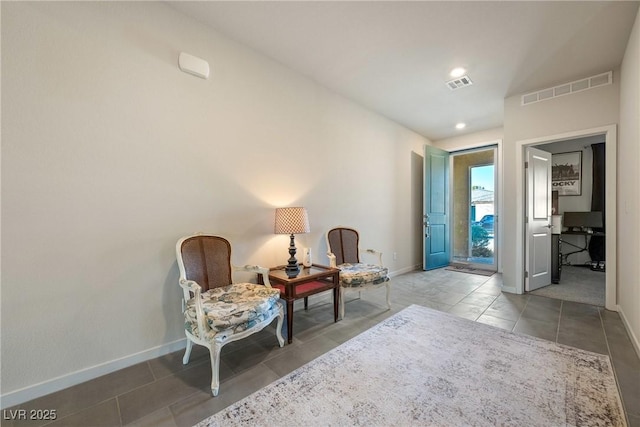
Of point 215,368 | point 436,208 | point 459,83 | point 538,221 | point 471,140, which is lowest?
point 215,368

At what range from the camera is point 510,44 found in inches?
99.2

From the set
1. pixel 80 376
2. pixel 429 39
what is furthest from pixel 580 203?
pixel 80 376

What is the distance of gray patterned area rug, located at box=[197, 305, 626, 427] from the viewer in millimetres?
1447

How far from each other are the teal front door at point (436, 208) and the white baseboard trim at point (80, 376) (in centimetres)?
434

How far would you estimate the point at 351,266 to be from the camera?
127 inches

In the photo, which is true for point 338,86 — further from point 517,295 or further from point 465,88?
point 517,295

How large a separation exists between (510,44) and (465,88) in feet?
3.02

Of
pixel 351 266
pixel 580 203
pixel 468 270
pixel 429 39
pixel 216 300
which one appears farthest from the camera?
pixel 580 203

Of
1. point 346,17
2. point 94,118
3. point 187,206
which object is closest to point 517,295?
point 346,17

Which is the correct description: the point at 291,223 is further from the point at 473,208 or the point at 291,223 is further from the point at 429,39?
the point at 473,208

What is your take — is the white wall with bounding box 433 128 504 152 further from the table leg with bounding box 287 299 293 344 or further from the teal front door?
the table leg with bounding box 287 299 293 344

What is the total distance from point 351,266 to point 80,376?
2.54 m

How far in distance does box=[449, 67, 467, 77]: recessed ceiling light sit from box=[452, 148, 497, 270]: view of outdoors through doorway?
9.40 feet

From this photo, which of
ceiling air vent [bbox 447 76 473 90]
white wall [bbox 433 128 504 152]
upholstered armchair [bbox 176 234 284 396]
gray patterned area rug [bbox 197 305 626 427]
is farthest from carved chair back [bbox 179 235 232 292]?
white wall [bbox 433 128 504 152]
